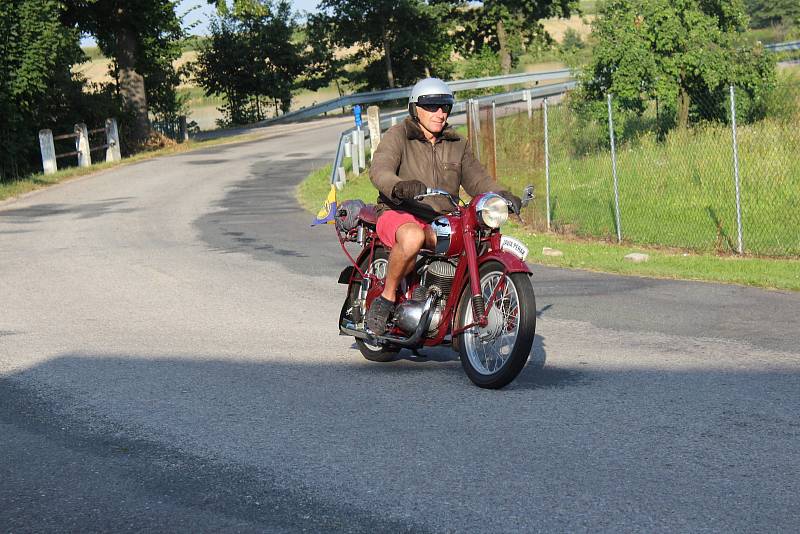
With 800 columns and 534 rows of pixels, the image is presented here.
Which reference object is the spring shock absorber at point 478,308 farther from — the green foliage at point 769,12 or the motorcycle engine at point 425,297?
the green foliage at point 769,12

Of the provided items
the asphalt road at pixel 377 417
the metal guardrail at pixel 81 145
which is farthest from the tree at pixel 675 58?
the metal guardrail at pixel 81 145

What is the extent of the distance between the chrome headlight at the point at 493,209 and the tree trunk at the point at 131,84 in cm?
3554

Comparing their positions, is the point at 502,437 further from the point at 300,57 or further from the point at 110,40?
the point at 300,57

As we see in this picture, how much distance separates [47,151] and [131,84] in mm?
10241

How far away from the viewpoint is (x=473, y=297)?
272 inches

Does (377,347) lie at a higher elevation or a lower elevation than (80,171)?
lower

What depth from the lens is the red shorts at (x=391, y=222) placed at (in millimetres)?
7344

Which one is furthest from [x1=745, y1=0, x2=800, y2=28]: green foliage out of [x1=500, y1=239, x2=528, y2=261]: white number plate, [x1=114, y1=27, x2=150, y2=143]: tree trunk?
[x1=500, y1=239, x2=528, y2=261]: white number plate

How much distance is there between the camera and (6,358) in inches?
328

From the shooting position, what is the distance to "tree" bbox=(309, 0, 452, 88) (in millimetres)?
63594

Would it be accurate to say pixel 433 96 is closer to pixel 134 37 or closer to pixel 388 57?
pixel 134 37

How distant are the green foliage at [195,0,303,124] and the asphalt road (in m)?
46.8

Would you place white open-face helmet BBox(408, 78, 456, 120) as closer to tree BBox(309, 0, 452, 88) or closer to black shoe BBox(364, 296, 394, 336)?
black shoe BBox(364, 296, 394, 336)

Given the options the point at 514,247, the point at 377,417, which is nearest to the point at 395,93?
the point at 514,247
